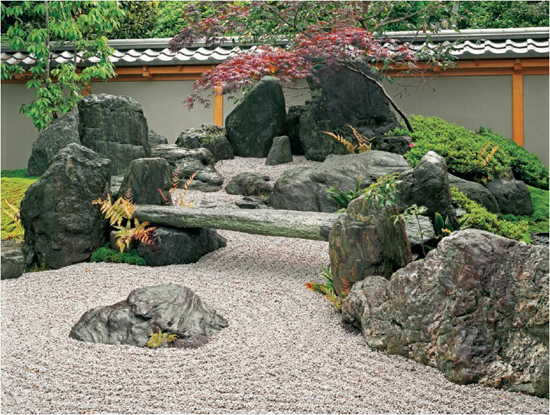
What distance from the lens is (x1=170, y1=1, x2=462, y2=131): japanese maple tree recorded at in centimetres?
983

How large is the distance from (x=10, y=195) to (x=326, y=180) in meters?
5.11

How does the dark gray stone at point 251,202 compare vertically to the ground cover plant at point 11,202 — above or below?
below

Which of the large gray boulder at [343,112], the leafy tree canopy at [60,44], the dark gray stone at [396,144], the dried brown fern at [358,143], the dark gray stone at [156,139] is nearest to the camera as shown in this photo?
the dark gray stone at [396,144]

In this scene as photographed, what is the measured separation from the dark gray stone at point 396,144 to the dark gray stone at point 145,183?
4.50m

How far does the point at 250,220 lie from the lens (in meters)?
7.13

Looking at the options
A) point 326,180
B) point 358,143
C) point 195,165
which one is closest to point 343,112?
point 358,143

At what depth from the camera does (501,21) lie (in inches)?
793

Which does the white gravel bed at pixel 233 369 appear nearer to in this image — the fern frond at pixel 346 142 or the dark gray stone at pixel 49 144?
the fern frond at pixel 346 142

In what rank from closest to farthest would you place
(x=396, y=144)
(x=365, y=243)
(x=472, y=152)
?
(x=365, y=243)
(x=472, y=152)
(x=396, y=144)

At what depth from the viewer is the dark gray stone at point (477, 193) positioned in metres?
8.89

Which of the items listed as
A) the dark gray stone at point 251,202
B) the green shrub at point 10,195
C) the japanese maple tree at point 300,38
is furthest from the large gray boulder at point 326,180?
the green shrub at point 10,195

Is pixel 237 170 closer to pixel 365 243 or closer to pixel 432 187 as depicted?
pixel 432 187

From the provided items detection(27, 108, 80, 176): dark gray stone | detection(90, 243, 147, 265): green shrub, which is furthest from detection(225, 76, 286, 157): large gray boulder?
detection(90, 243, 147, 265): green shrub

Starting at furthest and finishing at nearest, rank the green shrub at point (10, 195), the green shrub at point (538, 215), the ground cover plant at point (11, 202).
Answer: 1. the green shrub at point (538, 215)
2. the green shrub at point (10, 195)
3. the ground cover plant at point (11, 202)
